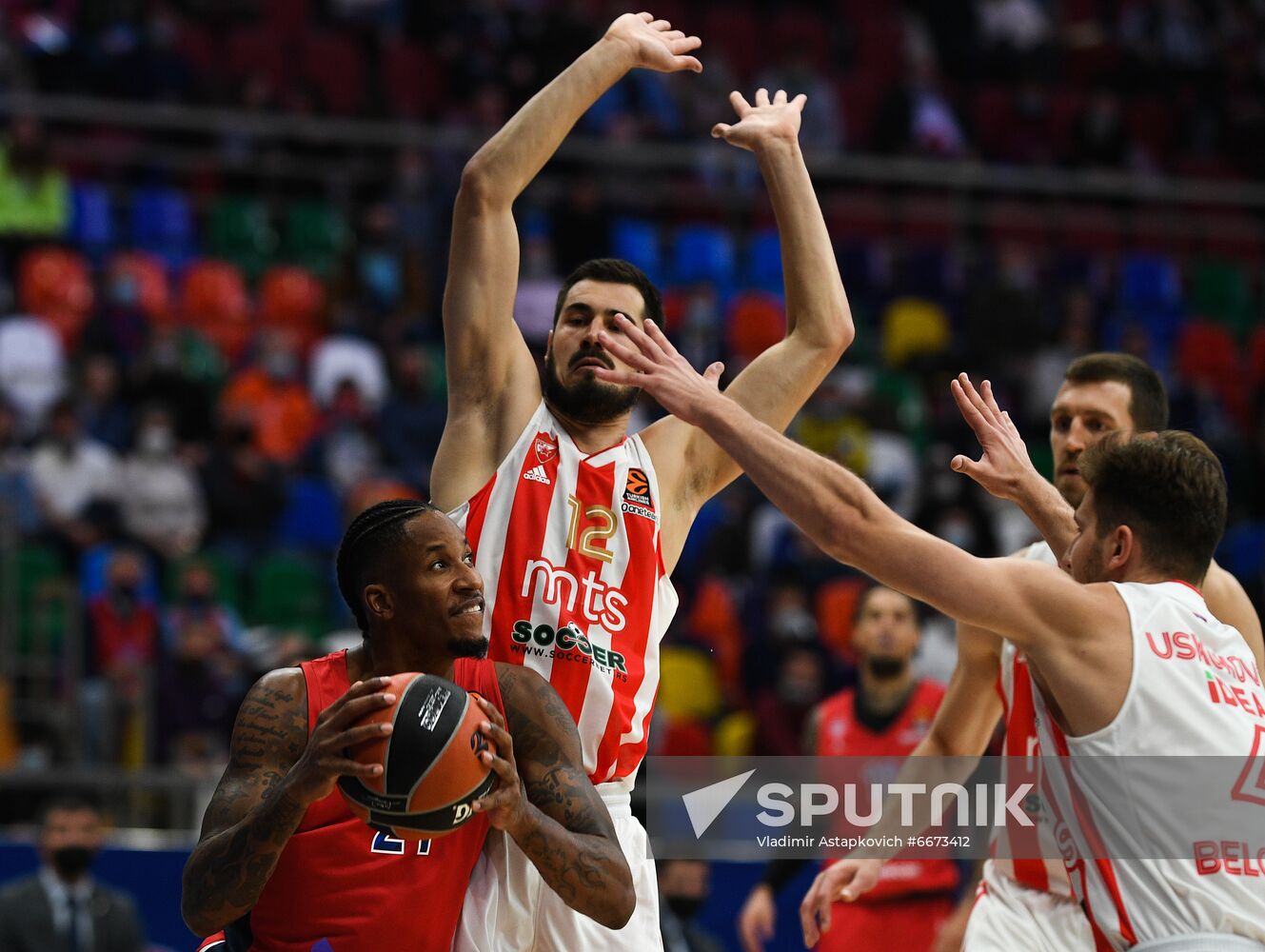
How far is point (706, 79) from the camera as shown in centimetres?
1853

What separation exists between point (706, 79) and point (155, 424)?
25.6 ft

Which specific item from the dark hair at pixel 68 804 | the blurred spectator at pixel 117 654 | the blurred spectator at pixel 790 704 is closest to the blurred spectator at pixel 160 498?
the blurred spectator at pixel 117 654

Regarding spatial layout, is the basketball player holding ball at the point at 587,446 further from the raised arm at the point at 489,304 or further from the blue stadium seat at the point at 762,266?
the blue stadium seat at the point at 762,266

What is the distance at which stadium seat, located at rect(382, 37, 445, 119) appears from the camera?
17.8 meters

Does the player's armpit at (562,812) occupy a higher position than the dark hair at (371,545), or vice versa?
the dark hair at (371,545)

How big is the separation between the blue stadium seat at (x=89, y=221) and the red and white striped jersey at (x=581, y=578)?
36.7ft

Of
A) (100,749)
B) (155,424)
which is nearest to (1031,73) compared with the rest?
(155,424)

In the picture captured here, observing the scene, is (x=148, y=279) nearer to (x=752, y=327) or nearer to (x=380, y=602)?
(x=752, y=327)

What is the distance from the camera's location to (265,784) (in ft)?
14.5

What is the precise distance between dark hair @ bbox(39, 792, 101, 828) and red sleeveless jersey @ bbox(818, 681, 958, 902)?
406 cm

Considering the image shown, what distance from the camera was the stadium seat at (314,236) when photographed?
16.5 metres

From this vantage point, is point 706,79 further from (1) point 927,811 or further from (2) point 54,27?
(1) point 927,811

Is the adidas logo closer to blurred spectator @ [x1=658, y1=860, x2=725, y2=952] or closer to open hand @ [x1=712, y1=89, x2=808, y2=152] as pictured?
open hand @ [x1=712, y1=89, x2=808, y2=152]

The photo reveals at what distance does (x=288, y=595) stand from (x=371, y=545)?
847 cm
